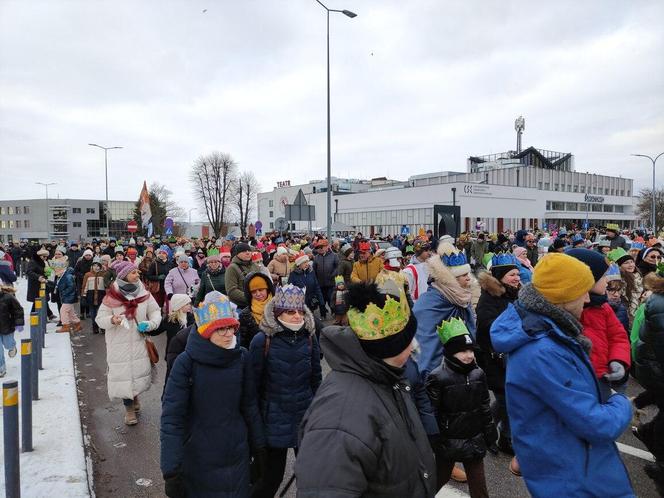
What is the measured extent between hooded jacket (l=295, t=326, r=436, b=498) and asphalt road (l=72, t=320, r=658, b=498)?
2.68m

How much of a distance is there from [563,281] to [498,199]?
53.9 metres

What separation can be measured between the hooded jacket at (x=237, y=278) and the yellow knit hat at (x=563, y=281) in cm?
492

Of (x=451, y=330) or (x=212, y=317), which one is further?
(x=451, y=330)

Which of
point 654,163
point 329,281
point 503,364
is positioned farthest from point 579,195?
point 503,364

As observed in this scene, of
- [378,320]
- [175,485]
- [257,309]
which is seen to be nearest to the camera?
[378,320]

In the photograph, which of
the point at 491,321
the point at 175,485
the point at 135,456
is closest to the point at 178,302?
the point at 135,456

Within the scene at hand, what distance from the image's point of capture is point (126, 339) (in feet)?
18.4

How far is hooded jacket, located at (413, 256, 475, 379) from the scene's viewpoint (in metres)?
4.32

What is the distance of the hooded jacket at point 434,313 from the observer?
4316 mm

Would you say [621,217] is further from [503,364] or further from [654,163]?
[503,364]

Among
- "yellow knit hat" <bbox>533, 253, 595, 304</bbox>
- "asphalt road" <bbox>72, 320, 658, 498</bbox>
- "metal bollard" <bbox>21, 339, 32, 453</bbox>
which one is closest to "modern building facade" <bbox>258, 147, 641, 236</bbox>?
"asphalt road" <bbox>72, 320, 658, 498</bbox>

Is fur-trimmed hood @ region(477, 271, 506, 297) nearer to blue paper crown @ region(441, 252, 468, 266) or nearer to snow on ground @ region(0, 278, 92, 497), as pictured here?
blue paper crown @ region(441, 252, 468, 266)

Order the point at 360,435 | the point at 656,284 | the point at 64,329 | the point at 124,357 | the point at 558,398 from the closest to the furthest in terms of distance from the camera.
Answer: the point at 360,435 → the point at 558,398 → the point at 656,284 → the point at 124,357 → the point at 64,329

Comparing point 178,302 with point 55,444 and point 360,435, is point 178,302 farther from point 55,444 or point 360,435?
point 360,435
